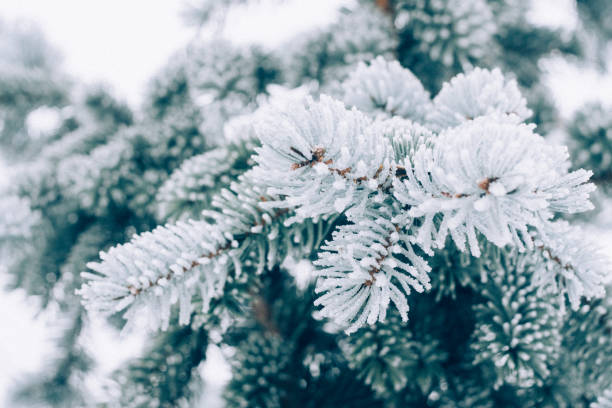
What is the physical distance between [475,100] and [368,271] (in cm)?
23

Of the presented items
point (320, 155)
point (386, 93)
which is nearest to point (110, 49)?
point (386, 93)

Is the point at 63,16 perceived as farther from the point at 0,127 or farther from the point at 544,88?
the point at 544,88

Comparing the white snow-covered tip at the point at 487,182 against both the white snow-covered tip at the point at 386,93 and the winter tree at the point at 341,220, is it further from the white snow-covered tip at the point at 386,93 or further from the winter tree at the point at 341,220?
the white snow-covered tip at the point at 386,93

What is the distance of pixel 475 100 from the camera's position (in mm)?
457

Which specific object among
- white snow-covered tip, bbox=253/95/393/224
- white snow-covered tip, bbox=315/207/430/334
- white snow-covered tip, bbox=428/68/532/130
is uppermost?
white snow-covered tip, bbox=428/68/532/130

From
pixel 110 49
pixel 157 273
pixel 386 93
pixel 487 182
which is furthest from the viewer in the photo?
pixel 110 49

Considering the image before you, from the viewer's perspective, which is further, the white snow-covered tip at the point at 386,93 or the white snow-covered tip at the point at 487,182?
the white snow-covered tip at the point at 386,93

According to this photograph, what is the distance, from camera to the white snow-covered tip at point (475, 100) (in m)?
0.45

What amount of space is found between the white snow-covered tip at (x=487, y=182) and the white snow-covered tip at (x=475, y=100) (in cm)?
15

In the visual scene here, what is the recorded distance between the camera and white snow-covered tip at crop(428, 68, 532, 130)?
1.46 feet

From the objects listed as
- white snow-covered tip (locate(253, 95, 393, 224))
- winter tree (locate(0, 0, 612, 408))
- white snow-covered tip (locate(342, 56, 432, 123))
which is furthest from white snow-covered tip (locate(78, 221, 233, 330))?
white snow-covered tip (locate(342, 56, 432, 123))

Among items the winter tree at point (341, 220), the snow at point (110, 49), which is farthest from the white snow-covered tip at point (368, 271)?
the snow at point (110, 49)

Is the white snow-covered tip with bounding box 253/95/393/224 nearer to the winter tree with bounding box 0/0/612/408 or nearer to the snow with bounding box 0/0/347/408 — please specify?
the winter tree with bounding box 0/0/612/408

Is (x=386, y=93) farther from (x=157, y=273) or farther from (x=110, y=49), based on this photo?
(x=110, y=49)
